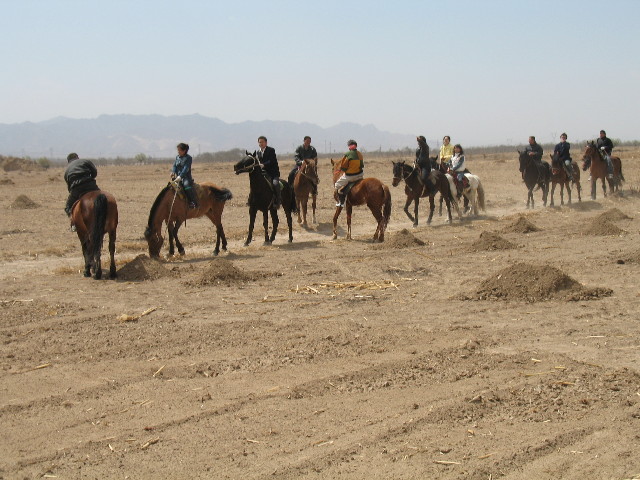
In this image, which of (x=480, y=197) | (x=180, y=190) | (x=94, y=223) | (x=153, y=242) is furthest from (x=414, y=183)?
(x=94, y=223)

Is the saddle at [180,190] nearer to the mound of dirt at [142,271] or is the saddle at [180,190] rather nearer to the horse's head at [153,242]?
the horse's head at [153,242]

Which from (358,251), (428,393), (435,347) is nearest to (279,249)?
(358,251)

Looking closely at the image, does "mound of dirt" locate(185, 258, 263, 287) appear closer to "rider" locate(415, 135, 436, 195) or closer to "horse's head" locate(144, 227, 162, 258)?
"horse's head" locate(144, 227, 162, 258)

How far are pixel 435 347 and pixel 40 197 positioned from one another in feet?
79.7

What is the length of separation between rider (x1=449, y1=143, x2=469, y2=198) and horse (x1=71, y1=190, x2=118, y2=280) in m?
12.4

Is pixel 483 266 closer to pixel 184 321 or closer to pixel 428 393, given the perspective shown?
pixel 184 321

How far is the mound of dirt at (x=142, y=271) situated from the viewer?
1261 centimetres

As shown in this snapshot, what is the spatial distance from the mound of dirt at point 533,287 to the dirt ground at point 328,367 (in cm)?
3

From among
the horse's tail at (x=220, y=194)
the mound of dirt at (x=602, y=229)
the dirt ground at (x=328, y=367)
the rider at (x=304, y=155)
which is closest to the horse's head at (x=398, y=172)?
the rider at (x=304, y=155)

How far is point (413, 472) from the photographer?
5.29 meters

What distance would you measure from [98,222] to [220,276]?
2327 millimetres

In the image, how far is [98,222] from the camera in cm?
1257

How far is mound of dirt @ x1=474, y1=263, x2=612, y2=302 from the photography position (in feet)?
33.8

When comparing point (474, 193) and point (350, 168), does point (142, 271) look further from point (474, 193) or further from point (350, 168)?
point (474, 193)
